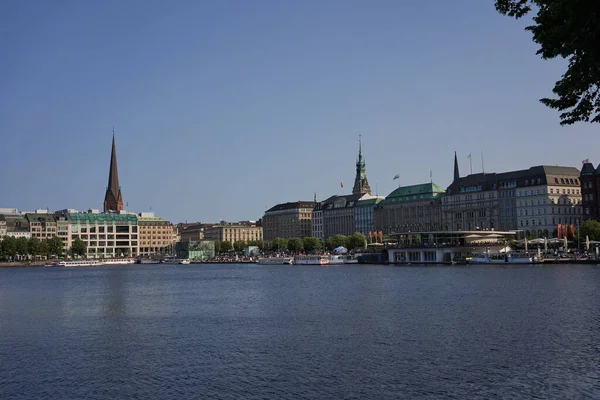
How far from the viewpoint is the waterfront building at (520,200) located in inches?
6294

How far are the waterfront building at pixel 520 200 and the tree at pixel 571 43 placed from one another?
140 metres

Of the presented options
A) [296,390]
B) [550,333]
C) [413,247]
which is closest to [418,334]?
[550,333]

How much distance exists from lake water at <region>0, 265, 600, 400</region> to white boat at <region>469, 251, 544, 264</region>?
→ 193 ft

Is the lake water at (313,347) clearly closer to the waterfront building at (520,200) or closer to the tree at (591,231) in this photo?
the tree at (591,231)

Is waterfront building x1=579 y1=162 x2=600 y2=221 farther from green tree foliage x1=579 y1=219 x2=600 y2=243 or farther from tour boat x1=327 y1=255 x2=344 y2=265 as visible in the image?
tour boat x1=327 y1=255 x2=344 y2=265

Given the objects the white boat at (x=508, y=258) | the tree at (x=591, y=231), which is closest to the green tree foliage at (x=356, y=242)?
the white boat at (x=508, y=258)

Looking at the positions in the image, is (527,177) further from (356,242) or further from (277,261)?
(277,261)

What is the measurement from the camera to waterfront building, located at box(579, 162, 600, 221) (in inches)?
5748

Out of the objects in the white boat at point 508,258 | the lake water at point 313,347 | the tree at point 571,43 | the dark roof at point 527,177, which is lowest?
the lake water at point 313,347

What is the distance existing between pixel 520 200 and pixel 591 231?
36.2m

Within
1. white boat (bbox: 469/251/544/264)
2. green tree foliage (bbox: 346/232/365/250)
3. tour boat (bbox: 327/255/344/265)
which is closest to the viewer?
white boat (bbox: 469/251/544/264)

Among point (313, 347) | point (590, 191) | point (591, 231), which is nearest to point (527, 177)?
point (590, 191)

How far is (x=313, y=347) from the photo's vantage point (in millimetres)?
38188

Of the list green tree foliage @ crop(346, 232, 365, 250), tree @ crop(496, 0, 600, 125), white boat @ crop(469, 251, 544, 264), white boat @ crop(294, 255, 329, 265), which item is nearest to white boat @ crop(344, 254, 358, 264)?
white boat @ crop(294, 255, 329, 265)
